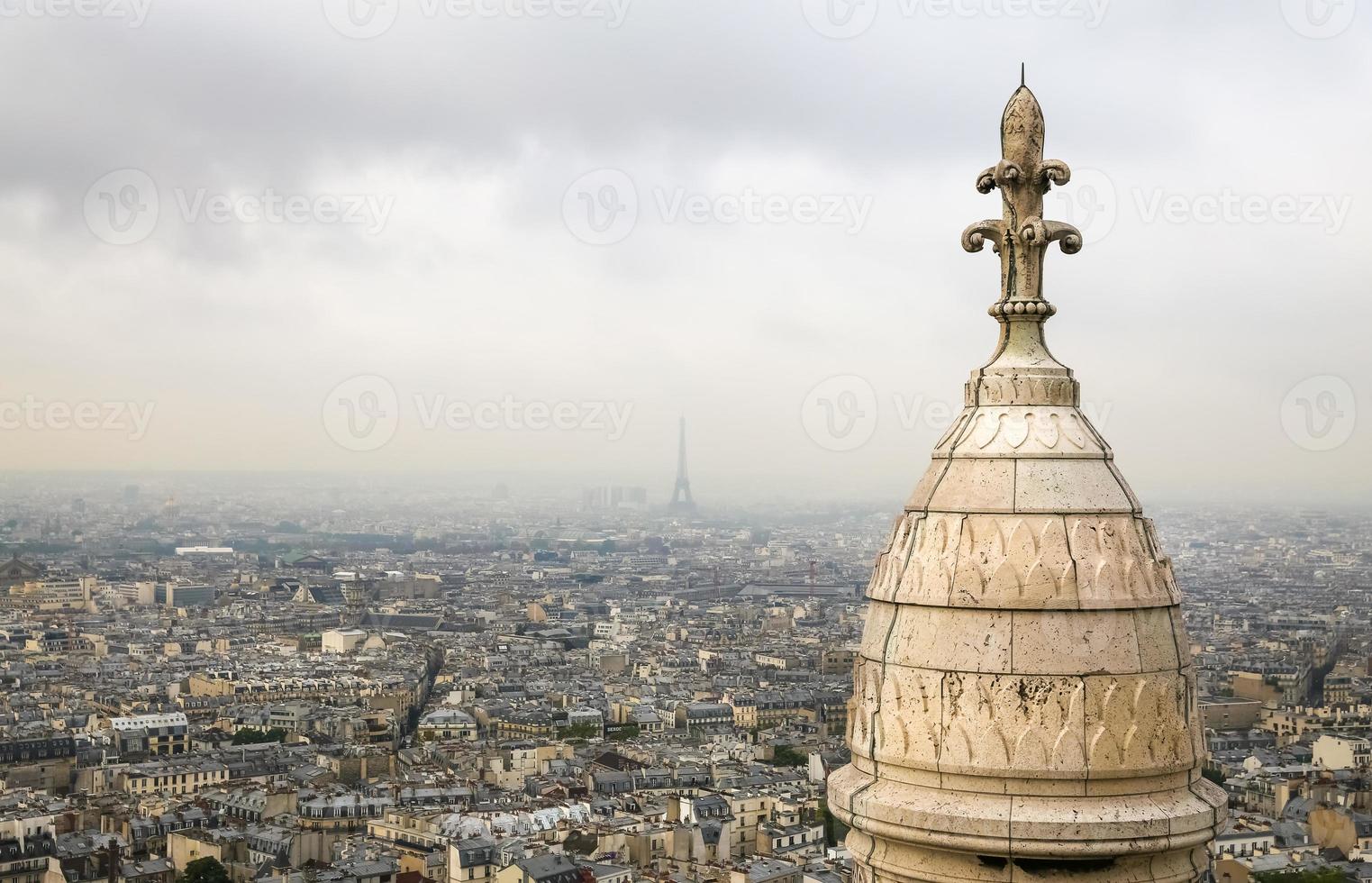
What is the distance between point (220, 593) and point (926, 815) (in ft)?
305

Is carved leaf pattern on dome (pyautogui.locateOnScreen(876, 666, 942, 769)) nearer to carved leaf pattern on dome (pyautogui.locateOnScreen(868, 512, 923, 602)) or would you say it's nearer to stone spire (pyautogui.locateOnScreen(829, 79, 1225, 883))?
stone spire (pyautogui.locateOnScreen(829, 79, 1225, 883))

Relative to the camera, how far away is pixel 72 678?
192ft

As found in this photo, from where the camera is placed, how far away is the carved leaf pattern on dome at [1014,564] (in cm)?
276

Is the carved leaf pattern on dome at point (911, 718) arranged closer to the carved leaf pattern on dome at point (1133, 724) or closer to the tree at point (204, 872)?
the carved leaf pattern on dome at point (1133, 724)

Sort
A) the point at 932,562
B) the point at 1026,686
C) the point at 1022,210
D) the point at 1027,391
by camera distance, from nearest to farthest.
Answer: the point at 1026,686, the point at 932,562, the point at 1027,391, the point at 1022,210

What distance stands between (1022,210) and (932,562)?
0.73m

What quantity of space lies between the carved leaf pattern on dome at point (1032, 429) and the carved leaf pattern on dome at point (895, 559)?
0.18 m

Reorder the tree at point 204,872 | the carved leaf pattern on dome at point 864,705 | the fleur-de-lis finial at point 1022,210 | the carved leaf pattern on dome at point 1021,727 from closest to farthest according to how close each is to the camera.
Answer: the carved leaf pattern on dome at point 1021,727, the carved leaf pattern on dome at point 864,705, the fleur-de-lis finial at point 1022,210, the tree at point 204,872

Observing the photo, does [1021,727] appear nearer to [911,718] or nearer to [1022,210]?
[911,718]

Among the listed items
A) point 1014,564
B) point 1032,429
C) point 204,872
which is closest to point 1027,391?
point 1032,429

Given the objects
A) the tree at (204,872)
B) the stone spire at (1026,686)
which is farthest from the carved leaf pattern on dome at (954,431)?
the tree at (204,872)

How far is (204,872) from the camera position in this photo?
2964 centimetres

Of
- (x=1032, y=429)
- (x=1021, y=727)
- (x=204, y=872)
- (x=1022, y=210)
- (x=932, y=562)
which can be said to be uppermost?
(x=1022, y=210)

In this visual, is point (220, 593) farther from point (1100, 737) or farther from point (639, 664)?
point (1100, 737)
